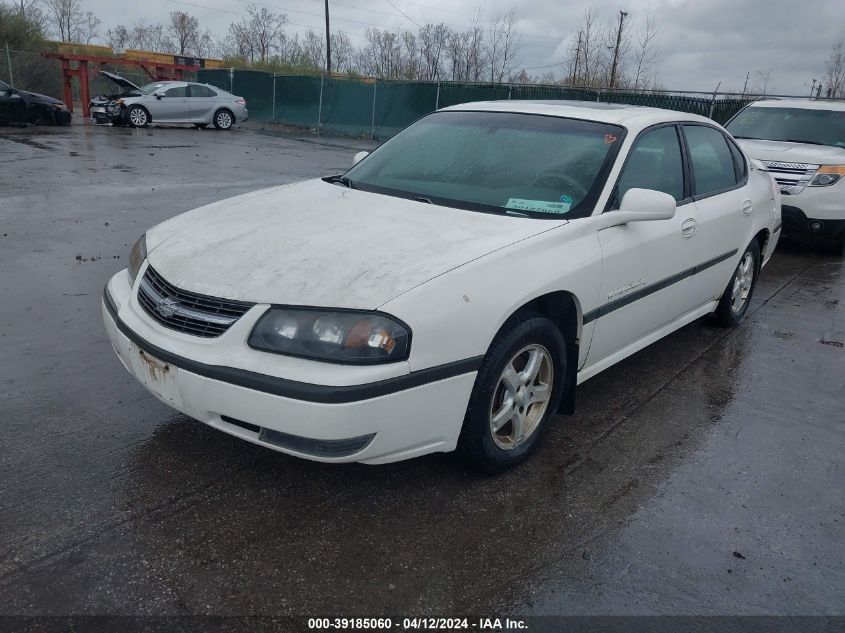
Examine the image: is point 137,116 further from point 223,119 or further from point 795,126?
point 795,126

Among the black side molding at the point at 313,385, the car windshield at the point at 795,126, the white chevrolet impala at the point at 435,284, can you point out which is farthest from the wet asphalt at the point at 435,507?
the car windshield at the point at 795,126

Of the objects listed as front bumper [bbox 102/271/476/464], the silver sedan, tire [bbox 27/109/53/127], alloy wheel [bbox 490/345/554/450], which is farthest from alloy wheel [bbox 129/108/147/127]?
alloy wheel [bbox 490/345/554/450]

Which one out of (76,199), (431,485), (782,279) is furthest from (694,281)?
(76,199)

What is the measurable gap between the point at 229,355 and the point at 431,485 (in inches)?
42.2

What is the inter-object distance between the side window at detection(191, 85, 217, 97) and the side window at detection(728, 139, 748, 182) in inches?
774

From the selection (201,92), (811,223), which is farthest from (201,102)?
(811,223)

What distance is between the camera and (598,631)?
2.36 m

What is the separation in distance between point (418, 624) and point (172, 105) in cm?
2176

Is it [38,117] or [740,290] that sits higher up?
[740,290]

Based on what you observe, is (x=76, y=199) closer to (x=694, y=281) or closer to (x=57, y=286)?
(x=57, y=286)

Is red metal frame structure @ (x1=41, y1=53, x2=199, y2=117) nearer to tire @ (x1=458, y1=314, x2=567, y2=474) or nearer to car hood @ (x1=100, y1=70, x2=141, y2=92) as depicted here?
car hood @ (x1=100, y1=70, x2=141, y2=92)

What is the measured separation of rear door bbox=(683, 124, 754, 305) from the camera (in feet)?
14.7

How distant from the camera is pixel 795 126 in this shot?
9.27 meters

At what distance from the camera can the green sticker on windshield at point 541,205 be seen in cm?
349
